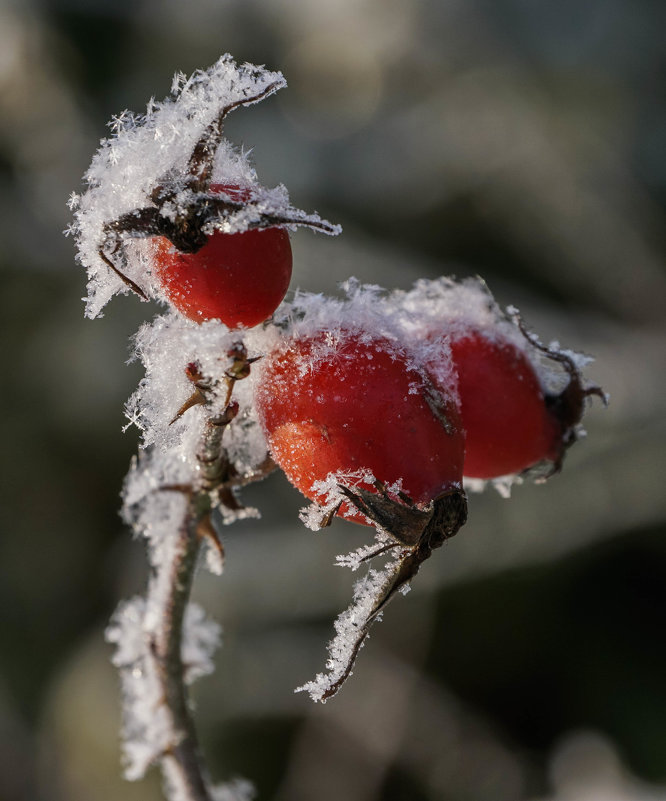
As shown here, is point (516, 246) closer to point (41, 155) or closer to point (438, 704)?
point (438, 704)

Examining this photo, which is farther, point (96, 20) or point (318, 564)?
point (96, 20)

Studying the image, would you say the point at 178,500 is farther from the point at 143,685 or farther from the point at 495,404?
the point at 495,404

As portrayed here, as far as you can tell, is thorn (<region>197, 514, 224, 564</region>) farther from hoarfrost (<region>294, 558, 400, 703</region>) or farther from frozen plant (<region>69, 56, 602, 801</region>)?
hoarfrost (<region>294, 558, 400, 703</region>)

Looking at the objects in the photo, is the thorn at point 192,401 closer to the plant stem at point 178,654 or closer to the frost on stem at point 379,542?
the frost on stem at point 379,542

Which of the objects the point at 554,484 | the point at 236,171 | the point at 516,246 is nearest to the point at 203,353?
the point at 236,171

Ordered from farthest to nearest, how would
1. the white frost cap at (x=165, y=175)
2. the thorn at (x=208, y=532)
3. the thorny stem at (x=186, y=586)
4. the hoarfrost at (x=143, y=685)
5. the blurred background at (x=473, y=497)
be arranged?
the blurred background at (x=473, y=497) < the hoarfrost at (x=143, y=685) < the thorn at (x=208, y=532) < the thorny stem at (x=186, y=586) < the white frost cap at (x=165, y=175)

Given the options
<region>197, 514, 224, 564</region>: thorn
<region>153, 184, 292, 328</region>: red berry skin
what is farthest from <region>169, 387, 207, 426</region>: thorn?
<region>197, 514, 224, 564</region>: thorn

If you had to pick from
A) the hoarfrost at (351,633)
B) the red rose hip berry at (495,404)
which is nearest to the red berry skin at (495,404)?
the red rose hip berry at (495,404)
